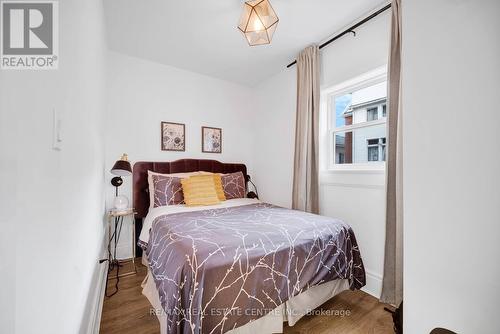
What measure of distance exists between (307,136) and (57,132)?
244cm

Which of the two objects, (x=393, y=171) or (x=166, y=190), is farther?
(x=166, y=190)

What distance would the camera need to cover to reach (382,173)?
2.04 m

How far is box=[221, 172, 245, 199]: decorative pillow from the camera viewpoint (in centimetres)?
307

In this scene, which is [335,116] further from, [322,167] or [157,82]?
[157,82]

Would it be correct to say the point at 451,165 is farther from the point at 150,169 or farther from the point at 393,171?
the point at 150,169

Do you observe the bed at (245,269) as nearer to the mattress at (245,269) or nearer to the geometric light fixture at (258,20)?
the mattress at (245,269)

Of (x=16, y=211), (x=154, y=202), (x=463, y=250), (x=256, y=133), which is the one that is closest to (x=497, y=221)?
(x=463, y=250)

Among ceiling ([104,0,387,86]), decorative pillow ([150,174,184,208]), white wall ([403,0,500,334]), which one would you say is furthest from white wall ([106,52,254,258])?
white wall ([403,0,500,334])

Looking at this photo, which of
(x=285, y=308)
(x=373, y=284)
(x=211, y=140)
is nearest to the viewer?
(x=285, y=308)

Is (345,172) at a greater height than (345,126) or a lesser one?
lesser

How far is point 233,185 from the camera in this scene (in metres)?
3.14

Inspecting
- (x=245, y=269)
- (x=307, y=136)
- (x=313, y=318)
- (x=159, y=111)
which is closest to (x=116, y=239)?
(x=159, y=111)

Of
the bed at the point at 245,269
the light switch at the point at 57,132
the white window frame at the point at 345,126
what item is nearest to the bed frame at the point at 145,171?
the bed at the point at 245,269

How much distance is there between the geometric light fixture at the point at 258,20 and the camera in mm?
1735
